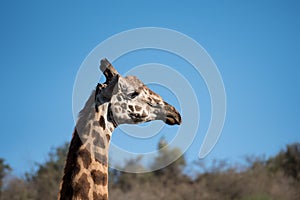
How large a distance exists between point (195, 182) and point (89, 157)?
98.7 ft

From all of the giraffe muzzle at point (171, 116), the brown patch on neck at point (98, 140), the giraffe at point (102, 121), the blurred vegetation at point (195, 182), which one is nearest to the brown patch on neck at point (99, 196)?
the giraffe at point (102, 121)

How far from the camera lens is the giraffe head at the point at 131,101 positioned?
6270 mm

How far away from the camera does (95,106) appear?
6113mm

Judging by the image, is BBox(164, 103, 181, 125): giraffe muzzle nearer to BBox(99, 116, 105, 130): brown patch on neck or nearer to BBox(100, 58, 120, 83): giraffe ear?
BBox(100, 58, 120, 83): giraffe ear

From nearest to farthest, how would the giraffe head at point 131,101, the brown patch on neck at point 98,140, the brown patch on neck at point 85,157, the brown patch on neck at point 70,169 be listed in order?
the brown patch on neck at point 70,169, the brown patch on neck at point 85,157, the brown patch on neck at point 98,140, the giraffe head at point 131,101

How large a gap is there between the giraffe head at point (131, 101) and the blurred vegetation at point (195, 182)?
21.0m

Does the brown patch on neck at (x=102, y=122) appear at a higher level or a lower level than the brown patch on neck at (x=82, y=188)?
higher

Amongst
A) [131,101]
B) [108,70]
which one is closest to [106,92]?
[108,70]

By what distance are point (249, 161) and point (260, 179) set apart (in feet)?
11.2

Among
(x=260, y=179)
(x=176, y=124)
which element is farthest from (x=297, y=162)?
(x=176, y=124)

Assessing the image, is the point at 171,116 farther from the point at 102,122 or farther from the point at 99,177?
the point at 99,177

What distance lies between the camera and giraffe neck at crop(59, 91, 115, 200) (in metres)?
5.45

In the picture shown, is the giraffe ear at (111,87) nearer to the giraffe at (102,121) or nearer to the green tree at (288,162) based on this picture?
the giraffe at (102,121)

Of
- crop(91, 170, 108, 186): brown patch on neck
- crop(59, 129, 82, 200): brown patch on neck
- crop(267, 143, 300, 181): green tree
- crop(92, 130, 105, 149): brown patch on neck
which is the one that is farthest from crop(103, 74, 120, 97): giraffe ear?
crop(267, 143, 300, 181): green tree
